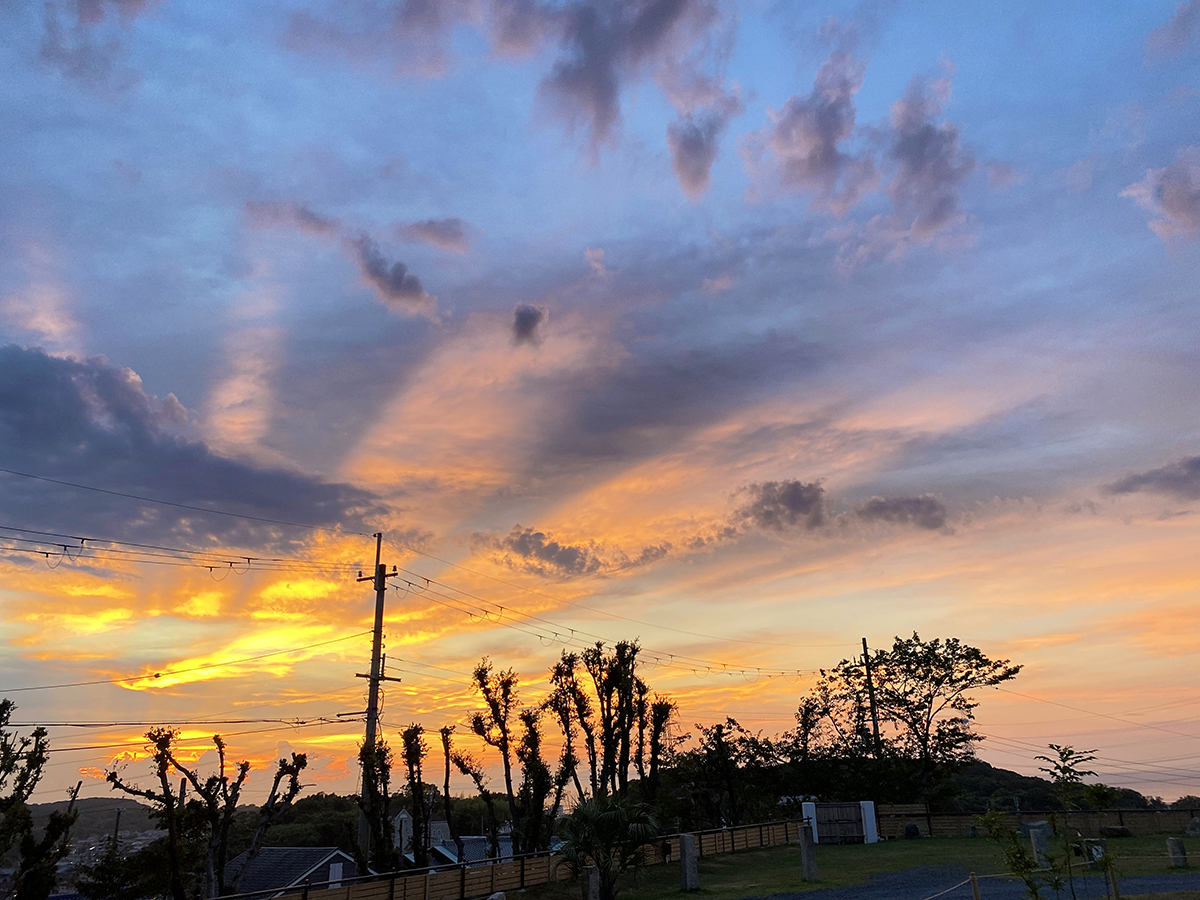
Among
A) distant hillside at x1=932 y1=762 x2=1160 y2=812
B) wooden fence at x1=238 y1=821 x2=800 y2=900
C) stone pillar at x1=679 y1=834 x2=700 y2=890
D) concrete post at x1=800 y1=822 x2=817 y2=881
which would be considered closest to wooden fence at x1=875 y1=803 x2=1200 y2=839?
distant hillside at x1=932 y1=762 x2=1160 y2=812

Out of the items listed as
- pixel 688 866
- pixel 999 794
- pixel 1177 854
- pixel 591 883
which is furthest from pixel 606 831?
pixel 999 794

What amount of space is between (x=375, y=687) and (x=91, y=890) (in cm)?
2807

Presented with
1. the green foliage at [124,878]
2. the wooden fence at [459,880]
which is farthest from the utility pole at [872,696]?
the green foliage at [124,878]

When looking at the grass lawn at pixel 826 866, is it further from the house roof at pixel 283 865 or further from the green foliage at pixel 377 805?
the house roof at pixel 283 865

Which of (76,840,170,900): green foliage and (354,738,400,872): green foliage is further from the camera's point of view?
(76,840,170,900): green foliage

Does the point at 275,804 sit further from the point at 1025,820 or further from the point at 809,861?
the point at 1025,820

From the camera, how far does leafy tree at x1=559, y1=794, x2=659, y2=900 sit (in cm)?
2772

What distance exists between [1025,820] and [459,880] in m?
35.2

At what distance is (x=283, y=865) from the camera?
54250 mm

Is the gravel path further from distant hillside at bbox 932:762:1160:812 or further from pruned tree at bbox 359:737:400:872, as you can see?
distant hillside at bbox 932:762:1160:812

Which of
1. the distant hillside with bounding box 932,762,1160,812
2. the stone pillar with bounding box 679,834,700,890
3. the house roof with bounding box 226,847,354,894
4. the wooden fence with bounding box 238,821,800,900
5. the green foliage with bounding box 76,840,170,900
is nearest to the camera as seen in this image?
the wooden fence with bounding box 238,821,800,900

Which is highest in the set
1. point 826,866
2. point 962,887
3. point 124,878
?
point 962,887

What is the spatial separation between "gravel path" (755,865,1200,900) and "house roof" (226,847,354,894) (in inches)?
1376

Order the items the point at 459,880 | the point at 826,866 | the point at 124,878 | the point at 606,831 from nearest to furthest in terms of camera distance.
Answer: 1. the point at 606,831
2. the point at 459,880
3. the point at 826,866
4. the point at 124,878
